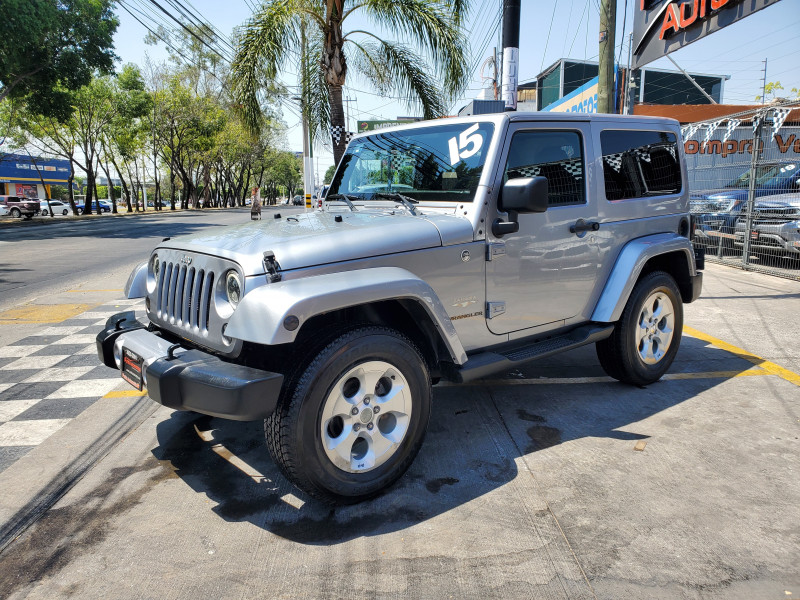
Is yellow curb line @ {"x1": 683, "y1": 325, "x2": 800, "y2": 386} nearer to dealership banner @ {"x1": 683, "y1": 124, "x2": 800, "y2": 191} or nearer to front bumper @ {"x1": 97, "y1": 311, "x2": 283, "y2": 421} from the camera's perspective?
dealership banner @ {"x1": 683, "y1": 124, "x2": 800, "y2": 191}

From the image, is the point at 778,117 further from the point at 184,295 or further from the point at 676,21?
the point at 184,295

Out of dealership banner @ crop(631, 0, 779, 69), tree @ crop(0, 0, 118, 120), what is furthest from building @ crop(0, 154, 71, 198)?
dealership banner @ crop(631, 0, 779, 69)

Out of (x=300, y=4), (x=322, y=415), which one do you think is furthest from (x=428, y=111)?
(x=322, y=415)

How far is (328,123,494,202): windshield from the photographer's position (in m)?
3.48

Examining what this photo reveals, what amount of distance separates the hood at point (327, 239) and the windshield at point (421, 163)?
297mm

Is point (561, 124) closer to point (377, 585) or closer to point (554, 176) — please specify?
point (554, 176)

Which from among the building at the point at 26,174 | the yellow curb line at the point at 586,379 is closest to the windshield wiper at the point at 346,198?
the yellow curb line at the point at 586,379

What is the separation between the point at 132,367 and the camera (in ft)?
10.0

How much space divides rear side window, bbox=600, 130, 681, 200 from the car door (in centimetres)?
27

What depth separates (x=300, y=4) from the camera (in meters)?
10.1

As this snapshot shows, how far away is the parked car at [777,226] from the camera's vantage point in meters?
9.10

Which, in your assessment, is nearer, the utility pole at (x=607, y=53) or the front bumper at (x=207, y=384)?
the front bumper at (x=207, y=384)

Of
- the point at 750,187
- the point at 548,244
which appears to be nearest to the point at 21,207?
the point at 750,187

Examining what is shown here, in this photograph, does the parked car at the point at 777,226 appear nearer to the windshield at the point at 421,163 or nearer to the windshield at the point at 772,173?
the windshield at the point at 772,173
